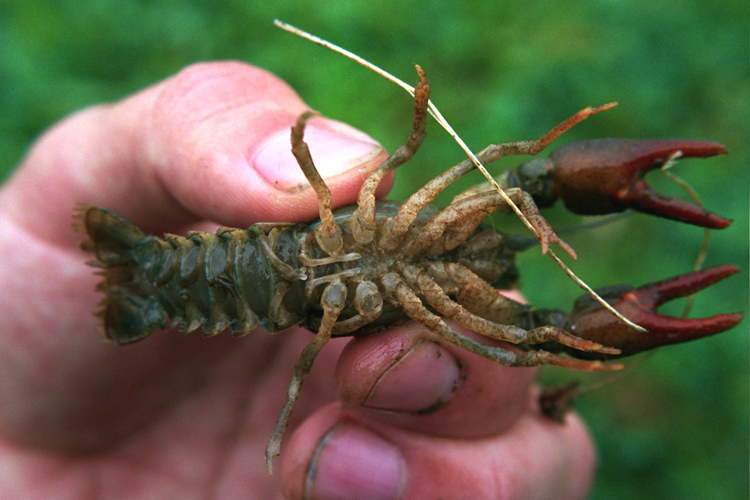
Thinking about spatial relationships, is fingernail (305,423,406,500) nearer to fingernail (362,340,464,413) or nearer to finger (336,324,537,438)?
finger (336,324,537,438)

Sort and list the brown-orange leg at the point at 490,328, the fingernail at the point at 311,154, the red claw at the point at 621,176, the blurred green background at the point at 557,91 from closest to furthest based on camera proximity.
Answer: the brown-orange leg at the point at 490,328 < the red claw at the point at 621,176 < the fingernail at the point at 311,154 < the blurred green background at the point at 557,91

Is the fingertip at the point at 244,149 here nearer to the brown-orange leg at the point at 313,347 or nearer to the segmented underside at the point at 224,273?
the segmented underside at the point at 224,273

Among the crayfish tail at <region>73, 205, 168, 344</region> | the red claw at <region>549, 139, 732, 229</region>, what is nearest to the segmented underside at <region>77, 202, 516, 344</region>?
the crayfish tail at <region>73, 205, 168, 344</region>

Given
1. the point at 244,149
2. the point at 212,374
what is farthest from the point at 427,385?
the point at 212,374

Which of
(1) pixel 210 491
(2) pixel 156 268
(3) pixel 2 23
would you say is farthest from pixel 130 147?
(3) pixel 2 23

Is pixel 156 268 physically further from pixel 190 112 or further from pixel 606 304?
pixel 606 304

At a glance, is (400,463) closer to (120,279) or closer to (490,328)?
(490,328)

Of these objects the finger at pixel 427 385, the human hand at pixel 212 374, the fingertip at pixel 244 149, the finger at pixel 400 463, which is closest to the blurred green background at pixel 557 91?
the human hand at pixel 212 374
